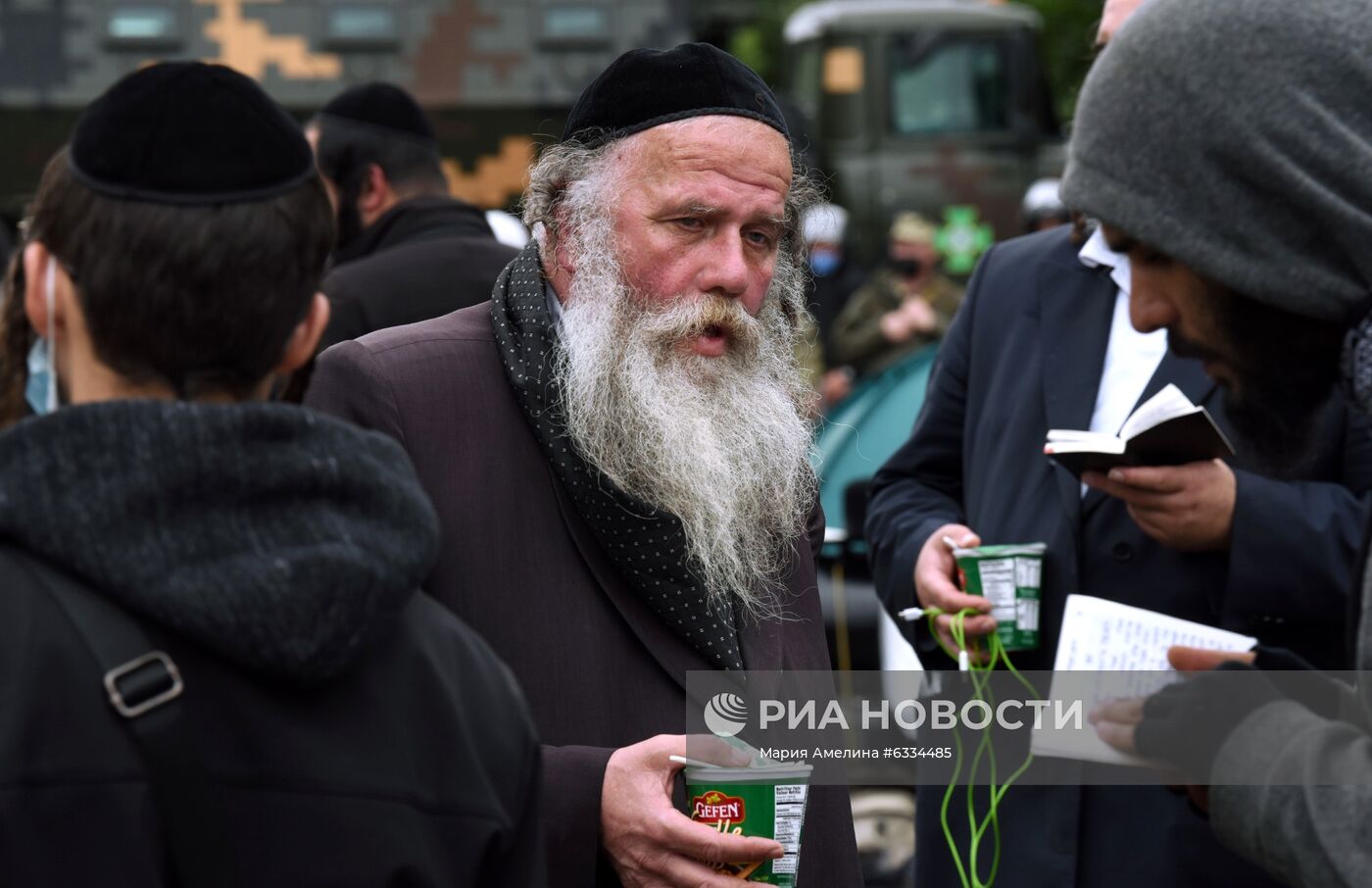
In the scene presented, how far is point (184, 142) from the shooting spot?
64.8 inches

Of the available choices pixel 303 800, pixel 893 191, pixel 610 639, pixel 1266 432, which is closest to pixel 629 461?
pixel 610 639

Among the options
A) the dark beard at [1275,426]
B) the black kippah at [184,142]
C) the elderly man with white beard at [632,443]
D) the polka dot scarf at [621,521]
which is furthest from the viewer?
the polka dot scarf at [621,521]

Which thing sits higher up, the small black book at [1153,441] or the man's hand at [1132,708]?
the small black book at [1153,441]

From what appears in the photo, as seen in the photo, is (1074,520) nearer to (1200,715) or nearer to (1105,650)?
(1105,650)

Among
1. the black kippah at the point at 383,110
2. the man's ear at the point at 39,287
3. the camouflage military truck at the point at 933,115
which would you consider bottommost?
the camouflage military truck at the point at 933,115

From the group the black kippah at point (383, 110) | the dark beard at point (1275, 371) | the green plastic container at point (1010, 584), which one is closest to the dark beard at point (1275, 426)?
the dark beard at point (1275, 371)

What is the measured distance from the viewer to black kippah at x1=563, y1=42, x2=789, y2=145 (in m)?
2.79

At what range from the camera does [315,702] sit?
1651 millimetres

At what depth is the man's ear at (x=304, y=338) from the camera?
69.1 inches

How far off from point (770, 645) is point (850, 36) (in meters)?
15.7

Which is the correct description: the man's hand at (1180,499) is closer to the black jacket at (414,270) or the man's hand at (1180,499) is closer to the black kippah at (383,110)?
the black jacket at (414,270)

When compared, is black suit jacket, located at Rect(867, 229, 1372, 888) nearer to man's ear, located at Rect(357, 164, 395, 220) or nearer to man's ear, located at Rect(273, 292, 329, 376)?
man's ear, located at Rect(273, 292, 329, 376)

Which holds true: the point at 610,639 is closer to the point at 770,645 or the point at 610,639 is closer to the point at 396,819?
the point at 770,645

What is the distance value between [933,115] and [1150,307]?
52.5 ft
